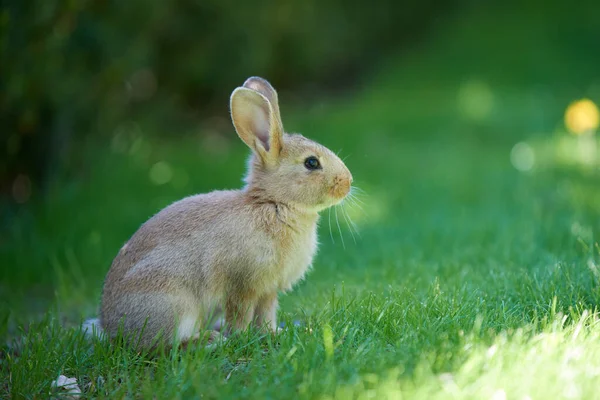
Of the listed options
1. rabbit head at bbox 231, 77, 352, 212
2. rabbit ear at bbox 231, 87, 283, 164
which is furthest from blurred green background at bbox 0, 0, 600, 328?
rabbit ear at bbox 231, 87, 283, 164

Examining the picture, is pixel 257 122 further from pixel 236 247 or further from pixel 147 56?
pixel 147 56

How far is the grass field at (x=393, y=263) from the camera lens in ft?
11.6

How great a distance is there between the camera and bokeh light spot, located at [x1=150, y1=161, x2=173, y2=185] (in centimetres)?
966

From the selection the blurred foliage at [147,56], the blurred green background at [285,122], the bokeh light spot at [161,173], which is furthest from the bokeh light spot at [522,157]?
the blurred foliage at [147,56]

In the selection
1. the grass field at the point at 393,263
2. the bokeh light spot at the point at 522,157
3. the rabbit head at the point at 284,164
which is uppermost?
the rabbit head at the point at 284,164

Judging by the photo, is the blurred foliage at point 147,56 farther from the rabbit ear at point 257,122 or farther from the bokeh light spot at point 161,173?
the rabbit ear at point 257,122

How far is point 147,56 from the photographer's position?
11.0 m

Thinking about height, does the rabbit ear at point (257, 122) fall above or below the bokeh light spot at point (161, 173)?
above

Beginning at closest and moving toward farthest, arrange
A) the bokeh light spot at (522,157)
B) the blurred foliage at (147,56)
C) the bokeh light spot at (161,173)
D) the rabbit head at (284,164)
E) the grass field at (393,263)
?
1. the grass field at (393,263)
2. the rabbit head at (284,164)
3. the blurred foliage at (147,56)
4. the bokeh light spot at (522,157)
5. the bokeh light spot at (161,173)

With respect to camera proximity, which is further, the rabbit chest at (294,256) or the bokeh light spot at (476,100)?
the bokeh light spot at (476,100)

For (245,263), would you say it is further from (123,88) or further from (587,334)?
(123,88)

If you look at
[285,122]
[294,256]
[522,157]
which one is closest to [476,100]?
[285,122]

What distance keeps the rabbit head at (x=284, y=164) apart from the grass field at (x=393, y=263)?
56 cm

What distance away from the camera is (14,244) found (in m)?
7.57
